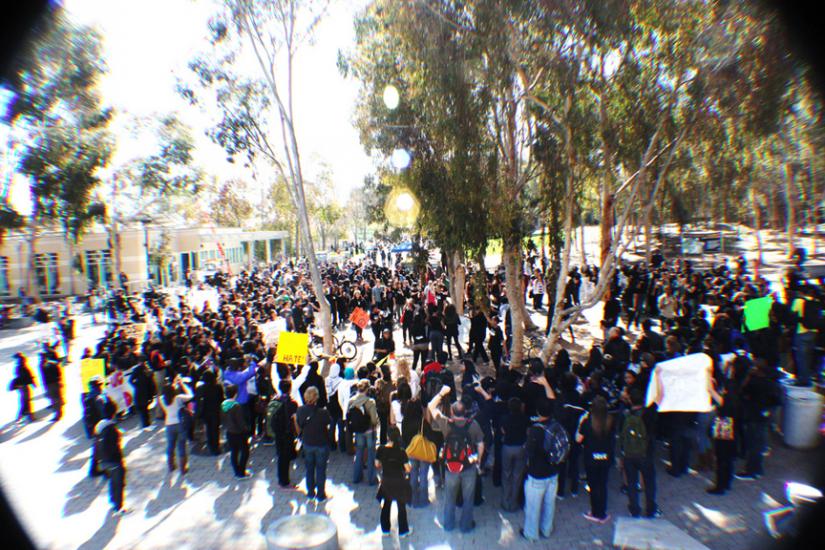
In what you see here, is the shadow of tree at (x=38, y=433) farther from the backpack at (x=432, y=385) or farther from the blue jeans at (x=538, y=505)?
the blue jeans at (x=538, y=505)

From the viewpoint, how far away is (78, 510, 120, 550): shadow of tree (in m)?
5.90

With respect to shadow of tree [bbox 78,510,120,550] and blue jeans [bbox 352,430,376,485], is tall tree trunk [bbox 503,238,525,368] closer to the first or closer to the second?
blue jeans [bbox 352,430,376,485]

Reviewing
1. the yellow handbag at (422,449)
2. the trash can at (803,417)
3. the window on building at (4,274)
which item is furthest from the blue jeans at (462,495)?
the window on building at (4,274)

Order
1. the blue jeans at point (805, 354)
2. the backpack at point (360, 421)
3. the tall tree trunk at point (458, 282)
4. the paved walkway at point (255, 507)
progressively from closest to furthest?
the paved walkway at point (255, 507) → the backpack at point (360, 421) → the blue jeans at point (805, 354) → the tall tree trunk at point (458, 282)

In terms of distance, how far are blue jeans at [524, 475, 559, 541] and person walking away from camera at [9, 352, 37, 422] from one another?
10.5 m

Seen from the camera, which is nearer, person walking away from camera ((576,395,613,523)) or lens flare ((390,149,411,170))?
person walking away from camera ((576,395,613,523))

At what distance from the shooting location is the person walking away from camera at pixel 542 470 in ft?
18.2

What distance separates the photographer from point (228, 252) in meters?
46.1

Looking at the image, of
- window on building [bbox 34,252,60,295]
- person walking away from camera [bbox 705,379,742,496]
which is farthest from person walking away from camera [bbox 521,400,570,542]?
window on building [bbox 34,252,60,295]

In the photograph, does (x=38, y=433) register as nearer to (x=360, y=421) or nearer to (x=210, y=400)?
(x=210, y=400)

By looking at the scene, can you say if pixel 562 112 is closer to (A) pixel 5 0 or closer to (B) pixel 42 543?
(A) pixel 5 0

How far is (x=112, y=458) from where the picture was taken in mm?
6410

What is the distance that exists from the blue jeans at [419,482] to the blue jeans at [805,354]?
7.68 m

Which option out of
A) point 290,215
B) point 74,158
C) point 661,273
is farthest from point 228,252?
point 661,273
